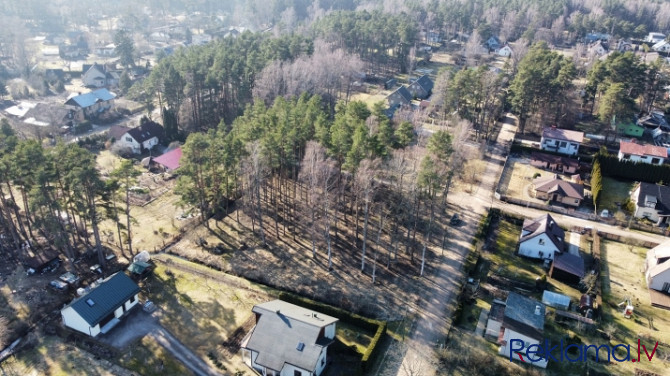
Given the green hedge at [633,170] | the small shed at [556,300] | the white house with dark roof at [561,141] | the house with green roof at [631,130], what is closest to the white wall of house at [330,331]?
the small shed at [556,300]

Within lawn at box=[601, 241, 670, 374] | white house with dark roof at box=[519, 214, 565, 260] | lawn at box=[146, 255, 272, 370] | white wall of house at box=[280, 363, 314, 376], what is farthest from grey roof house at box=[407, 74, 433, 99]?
white wall of house at box=[280, 363, 314, 376]

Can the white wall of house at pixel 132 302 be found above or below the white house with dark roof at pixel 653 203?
below

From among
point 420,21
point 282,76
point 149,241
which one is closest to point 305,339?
point 149,241

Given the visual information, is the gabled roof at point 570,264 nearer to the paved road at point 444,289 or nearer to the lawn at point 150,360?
the paved road at point 444,289

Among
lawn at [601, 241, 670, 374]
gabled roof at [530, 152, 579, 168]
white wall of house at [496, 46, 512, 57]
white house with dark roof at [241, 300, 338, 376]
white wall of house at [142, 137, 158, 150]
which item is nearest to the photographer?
white house with dark roof at [241, 300, 338, 376]

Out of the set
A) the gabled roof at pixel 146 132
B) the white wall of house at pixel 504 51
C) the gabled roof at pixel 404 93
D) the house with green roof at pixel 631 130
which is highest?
the white wall of house at pixel 504 51

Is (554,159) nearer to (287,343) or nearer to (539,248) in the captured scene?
(539,248)

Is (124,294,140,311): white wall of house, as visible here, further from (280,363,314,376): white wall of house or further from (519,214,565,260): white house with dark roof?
(519,214,565,260): white house with dark roof

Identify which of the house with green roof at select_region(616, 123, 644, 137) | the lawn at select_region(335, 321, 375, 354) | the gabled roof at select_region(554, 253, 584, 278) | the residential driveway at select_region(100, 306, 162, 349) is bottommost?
the residential driveway at select_region(100, 306, 162, 349)

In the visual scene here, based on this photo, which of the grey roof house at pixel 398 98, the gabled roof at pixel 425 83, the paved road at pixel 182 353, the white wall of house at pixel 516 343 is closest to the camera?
the paved road at pixel 182 353
